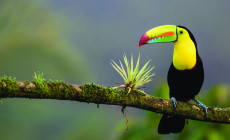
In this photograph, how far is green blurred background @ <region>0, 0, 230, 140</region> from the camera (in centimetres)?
612

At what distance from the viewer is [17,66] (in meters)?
17.3

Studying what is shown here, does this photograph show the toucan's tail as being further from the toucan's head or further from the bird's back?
the toucan's head

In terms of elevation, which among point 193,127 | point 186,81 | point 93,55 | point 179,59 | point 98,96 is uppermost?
point 93,55

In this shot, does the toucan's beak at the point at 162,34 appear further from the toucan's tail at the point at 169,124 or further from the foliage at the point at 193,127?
the foliage at the point at 193,127

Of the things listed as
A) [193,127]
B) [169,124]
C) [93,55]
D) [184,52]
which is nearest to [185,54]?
[184,52]

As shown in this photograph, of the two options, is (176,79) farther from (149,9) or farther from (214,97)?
(149,9)

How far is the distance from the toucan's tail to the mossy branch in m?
0.40

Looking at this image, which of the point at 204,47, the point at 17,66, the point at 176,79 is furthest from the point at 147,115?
the point at 204,47

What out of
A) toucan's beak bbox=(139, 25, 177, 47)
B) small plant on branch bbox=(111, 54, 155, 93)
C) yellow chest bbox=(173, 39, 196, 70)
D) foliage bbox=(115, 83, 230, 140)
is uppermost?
toucan's beak bbox=(139, 25, 177, 47)

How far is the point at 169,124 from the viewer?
3756mm

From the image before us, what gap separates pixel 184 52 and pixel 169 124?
685mm

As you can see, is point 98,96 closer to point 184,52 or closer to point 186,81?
point 184,52

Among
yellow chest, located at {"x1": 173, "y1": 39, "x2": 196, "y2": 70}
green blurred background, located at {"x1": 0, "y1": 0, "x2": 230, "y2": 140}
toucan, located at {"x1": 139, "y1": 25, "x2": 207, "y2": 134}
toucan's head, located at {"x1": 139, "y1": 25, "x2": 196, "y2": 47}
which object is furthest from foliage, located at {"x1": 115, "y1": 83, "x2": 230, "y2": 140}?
toucan's head, located at {"x1": 139, "y1": 25, "x2": 196, "y2": 47}

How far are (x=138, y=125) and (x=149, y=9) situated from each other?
4679 cm
